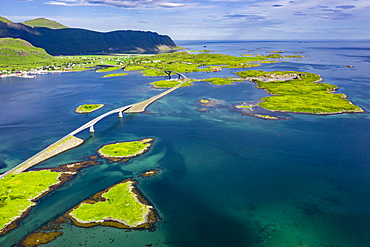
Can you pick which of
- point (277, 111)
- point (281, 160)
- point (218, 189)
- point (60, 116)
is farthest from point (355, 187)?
point (60, 116)

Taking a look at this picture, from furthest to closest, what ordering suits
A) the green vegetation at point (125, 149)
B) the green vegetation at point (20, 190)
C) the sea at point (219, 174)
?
the green vegetation at point (125, 149) → the green vegetation at point (20, 190) → the sea at point (219, 174)

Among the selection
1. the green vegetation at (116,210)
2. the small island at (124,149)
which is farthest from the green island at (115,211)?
the small island at (124,149)

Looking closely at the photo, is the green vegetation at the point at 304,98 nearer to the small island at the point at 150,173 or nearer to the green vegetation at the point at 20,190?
the small island at the point at 150,173

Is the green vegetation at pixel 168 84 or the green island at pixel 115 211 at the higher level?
the green vegetation at pixel 168 84

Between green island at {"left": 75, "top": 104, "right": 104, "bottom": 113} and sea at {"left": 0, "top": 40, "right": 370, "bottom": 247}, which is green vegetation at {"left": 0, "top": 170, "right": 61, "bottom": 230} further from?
green island at {"left": 75, "top": 104, "right": 104, "bottom": 113}

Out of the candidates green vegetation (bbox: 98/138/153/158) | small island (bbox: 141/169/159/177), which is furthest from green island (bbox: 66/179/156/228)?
green vegetation (bbox: 98/138/153/158)
